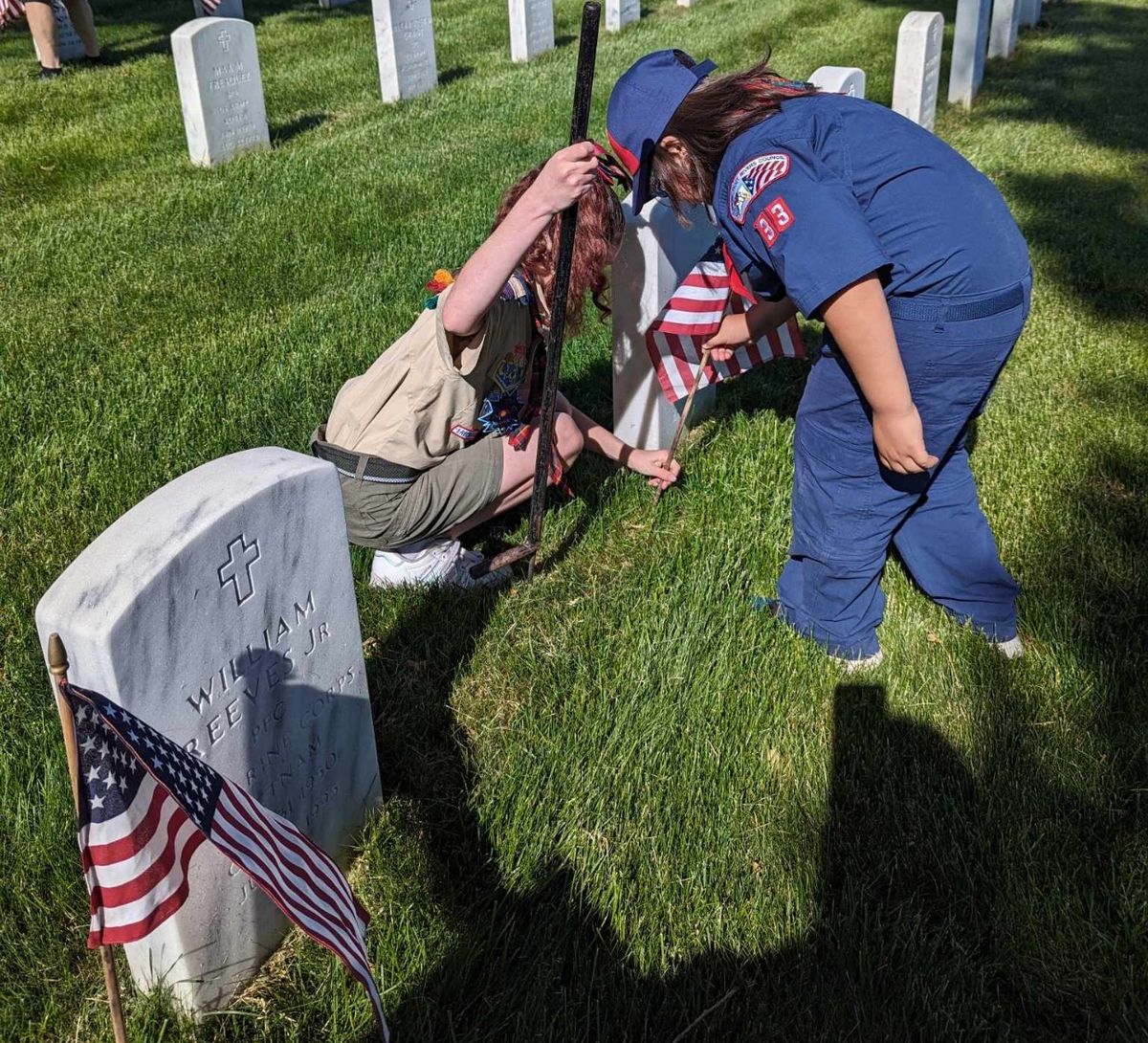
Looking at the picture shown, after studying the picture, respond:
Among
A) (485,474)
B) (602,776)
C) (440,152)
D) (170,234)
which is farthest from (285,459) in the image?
(440,152)

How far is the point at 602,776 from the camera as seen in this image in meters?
2.62

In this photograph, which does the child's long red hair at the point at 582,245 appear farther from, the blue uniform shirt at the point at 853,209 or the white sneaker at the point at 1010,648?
the white sneaker at the point at 1010,648

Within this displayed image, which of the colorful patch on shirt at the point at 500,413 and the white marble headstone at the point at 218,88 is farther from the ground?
the white marble headstone at the point at 218,88

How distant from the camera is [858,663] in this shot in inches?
122

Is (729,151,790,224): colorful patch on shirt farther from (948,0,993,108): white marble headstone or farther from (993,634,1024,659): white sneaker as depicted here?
(948,0,993,108): white marble headstone

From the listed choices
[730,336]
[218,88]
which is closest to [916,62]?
[218,88]

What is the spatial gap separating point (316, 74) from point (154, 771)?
948 cm

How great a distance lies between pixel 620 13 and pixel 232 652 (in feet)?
40.6

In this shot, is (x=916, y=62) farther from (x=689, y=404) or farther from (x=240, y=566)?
(x=240, y=566)

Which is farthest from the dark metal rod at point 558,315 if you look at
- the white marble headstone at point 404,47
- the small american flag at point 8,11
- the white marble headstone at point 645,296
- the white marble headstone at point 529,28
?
the small american flag at point 8,11

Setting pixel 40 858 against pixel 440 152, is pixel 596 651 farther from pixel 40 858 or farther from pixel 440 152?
pixel 440 152

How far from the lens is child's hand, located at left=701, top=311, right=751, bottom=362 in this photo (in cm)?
357

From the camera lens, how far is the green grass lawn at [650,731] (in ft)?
7.16

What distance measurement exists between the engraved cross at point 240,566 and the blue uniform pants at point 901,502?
1610 millimetres
